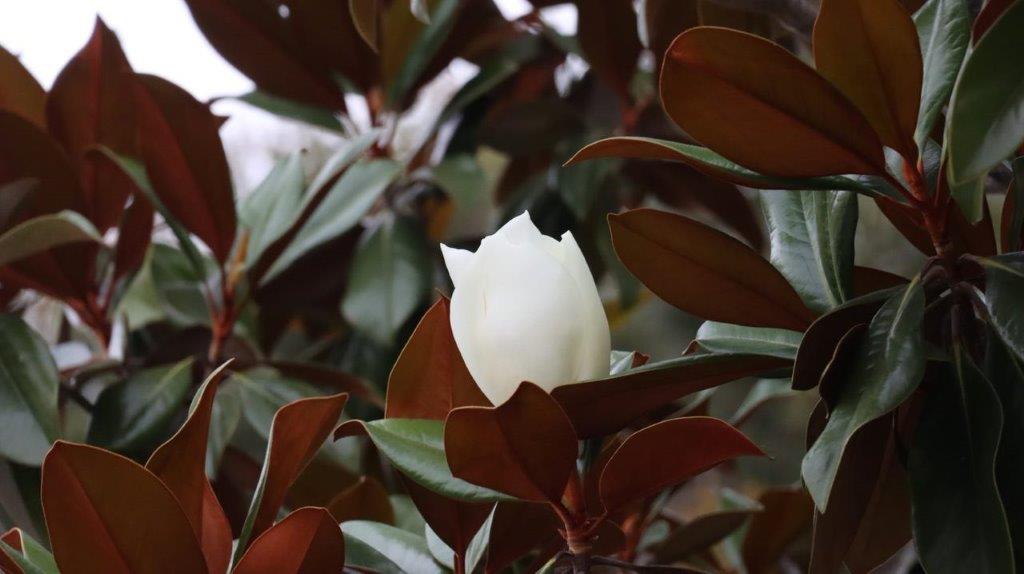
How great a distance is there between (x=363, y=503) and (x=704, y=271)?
0.34m

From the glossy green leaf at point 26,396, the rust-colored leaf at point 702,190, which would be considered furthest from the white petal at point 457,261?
the rust-colored leaf at point 702,190

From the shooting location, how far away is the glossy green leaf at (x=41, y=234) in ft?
2.57

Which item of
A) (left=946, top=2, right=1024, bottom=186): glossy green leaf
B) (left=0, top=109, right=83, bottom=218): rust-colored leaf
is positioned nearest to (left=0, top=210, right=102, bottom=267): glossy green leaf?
(left=0, top=109, right=83, bottom=218): rust-colored leaf

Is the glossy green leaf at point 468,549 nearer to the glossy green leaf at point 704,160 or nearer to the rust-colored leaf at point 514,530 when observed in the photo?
the rust-colored leaf at point 514,530

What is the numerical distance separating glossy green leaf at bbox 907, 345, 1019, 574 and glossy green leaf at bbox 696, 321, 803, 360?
0.26ft

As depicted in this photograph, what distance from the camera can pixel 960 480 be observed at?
1.66 feet

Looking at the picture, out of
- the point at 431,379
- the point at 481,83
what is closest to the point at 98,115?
the point at 481,83

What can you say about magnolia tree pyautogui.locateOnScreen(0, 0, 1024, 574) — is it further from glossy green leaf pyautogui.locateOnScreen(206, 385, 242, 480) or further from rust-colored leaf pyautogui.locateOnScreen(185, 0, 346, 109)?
rust-colored leaf pyautogui.locateOnScreen(185, 0, 346, 109)

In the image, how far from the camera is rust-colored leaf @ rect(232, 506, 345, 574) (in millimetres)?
520

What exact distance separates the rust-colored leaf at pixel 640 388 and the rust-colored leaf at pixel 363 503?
0.29 meters

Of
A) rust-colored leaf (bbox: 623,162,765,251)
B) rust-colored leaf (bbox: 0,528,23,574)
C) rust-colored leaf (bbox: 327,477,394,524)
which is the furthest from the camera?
rust-colored leaf (bbox: 623,162,765,251)

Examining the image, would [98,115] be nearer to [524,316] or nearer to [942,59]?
[524,316]

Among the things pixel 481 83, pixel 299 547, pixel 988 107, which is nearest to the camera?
pixel 988 107

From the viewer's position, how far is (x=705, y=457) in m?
0.52
